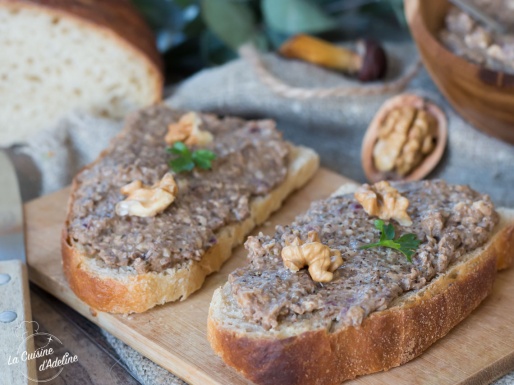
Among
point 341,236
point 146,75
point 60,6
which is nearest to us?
point 341,236

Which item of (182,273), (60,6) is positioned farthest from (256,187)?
(60,6)

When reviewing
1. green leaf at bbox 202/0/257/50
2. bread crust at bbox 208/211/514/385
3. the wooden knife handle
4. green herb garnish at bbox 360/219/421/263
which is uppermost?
green leaf at bbox 202/0/257/50

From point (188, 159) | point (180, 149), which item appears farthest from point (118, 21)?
point (188, 159)

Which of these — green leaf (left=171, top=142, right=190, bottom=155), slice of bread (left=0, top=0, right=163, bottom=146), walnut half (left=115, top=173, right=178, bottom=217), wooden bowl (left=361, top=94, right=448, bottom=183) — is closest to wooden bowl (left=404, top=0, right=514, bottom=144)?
wooden bowl (left=361, top=94, right=448, bottom=183)

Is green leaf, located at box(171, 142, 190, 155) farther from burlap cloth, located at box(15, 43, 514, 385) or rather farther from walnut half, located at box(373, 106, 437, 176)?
walnut half, located at box(373, 106, 437, 176)

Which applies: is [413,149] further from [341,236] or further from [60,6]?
[60,6]
